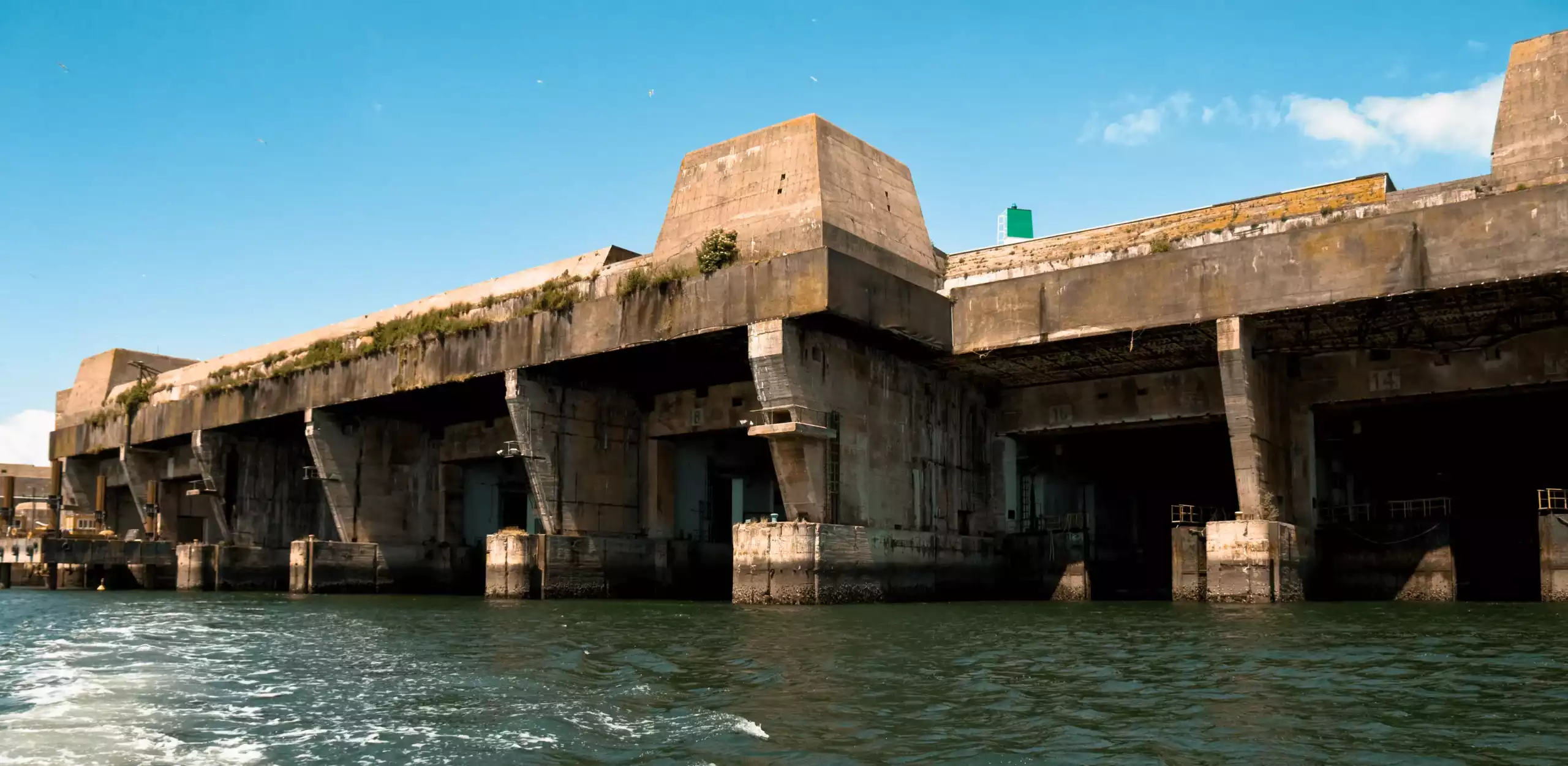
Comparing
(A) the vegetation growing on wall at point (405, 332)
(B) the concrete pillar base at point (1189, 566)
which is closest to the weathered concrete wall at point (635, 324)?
(A) the vegetation growing on wall at point (405, 332)

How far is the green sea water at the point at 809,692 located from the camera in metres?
13.0

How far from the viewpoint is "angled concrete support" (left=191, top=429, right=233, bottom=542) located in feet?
211

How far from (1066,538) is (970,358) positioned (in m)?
8.78

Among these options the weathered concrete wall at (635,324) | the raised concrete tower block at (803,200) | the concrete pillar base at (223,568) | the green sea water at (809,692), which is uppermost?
the raised concrete tower block at (803,200)

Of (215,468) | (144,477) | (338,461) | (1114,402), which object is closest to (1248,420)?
(1114,402)

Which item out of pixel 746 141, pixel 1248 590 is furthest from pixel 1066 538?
pixel 746 141

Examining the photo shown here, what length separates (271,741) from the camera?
1382 cm

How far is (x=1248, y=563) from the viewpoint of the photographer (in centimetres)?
3631

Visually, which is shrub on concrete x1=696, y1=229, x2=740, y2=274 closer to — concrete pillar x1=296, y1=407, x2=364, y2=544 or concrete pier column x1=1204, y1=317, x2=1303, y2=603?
concrete pier column x1=1204, y1=317, x2=1303, y2=603

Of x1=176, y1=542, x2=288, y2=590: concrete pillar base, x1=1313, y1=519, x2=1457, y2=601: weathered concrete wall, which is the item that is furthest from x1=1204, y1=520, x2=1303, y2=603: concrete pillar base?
x1=176, y1=542, x2=288, y2=590: concrete pillar base

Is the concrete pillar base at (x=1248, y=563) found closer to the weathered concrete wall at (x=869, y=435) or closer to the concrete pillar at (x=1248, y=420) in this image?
the concrete pillar at (x=1248, y=420)

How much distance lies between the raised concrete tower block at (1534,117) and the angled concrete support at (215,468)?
5837 cm

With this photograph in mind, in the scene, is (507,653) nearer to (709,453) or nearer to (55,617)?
(55,617)

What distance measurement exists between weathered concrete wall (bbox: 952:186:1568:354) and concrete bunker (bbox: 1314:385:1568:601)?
8.96 metres
